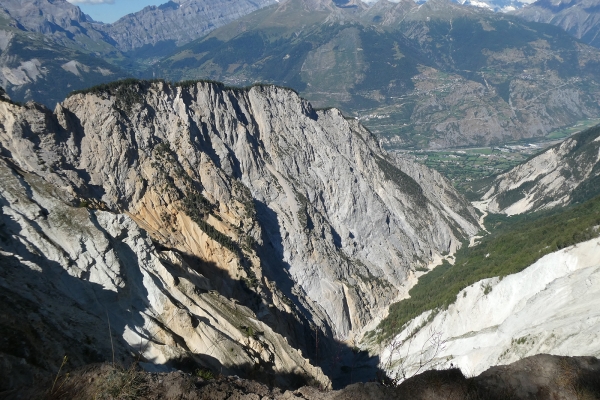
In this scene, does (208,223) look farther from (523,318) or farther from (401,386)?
(401,386)

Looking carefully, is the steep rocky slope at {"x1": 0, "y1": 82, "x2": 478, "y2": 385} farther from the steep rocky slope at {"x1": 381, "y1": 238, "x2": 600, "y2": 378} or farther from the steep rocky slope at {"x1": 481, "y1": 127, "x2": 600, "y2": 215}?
the steep rocky slope at {"x1": 481, "y1": 127, "x2": 600, "y2": 215}

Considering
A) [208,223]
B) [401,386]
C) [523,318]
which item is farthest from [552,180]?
[401,386]

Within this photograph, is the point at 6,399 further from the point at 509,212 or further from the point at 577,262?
the point at 509,212

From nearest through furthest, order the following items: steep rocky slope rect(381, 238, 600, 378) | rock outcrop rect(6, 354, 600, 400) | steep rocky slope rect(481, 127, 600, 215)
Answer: rock outcrop rect(6, 354, 600, 400), steep rocky slope rect(381, 238, 600, 378), steep rocky slope rect(481, 127, 600, 215)

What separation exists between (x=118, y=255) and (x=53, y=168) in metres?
24.9

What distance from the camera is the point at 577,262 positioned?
4359 centimetres

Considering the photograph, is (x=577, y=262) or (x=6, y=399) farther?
(x=577, y=262)

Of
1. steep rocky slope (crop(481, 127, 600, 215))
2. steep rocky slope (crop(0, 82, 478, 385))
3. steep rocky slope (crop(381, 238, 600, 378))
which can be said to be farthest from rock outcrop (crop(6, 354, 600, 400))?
steep rocky slope (crop(481, 127, 600, 215))

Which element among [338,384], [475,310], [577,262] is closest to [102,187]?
[338,384]

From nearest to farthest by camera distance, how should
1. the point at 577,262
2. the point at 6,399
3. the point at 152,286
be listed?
the point at 6,399, the point at 152,286, the point at 577,262

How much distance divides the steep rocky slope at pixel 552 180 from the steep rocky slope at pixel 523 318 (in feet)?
300

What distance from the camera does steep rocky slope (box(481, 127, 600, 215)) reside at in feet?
447

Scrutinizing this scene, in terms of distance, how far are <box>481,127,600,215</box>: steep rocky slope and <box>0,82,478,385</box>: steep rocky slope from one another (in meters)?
38.8

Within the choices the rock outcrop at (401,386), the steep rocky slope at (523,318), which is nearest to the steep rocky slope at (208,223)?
the rock outcrop at (401,386)
